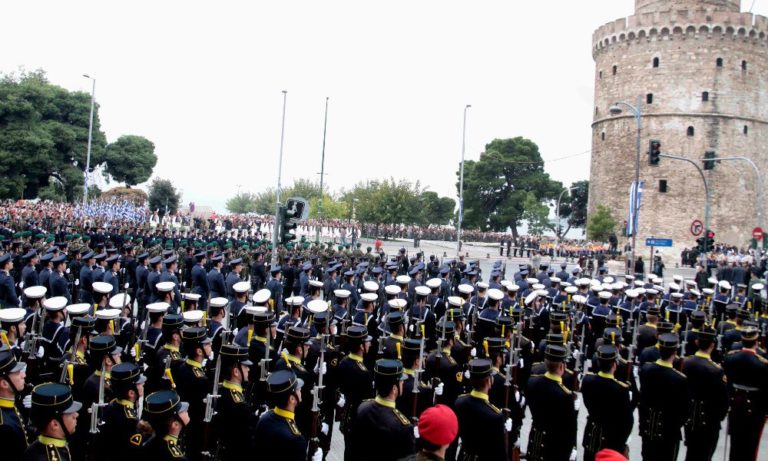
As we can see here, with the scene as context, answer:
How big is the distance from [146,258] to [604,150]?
48.8 metres

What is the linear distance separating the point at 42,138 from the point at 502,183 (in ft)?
161

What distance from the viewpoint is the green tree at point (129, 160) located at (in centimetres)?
6331

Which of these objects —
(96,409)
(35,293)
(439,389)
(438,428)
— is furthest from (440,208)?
(438,428)

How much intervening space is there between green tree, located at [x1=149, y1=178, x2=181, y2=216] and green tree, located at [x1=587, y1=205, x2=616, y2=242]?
145 ft

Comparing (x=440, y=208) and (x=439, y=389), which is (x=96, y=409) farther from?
(x=440, y=208)

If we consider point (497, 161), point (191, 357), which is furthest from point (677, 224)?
point (191, 357)

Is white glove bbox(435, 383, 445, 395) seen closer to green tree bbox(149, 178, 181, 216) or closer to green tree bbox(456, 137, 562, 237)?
green tree bbox(149, 178, 181, 216)

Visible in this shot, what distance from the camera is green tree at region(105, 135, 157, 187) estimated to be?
63312 millimetres

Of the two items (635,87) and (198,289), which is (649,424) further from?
(635,87)

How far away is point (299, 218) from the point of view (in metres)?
16.2

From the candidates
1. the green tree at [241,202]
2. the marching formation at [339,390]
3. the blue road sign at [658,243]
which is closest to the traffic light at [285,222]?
the marching formation at [339,390]

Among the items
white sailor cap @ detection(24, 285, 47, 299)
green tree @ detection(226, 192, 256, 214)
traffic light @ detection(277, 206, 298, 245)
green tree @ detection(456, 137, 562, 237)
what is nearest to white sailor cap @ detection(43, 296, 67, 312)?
white sailor cap @ detection(24, 285, 47, 299)

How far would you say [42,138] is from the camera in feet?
171

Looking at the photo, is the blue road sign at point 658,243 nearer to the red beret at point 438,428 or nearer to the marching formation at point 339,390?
the marching formation at point 339,390
